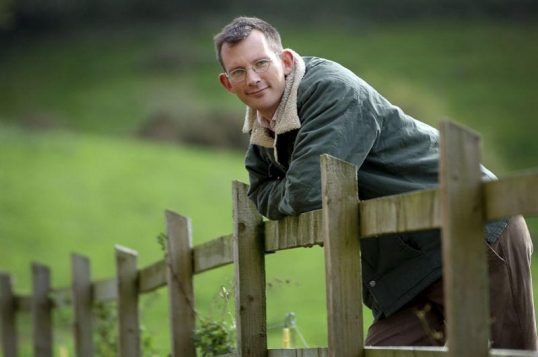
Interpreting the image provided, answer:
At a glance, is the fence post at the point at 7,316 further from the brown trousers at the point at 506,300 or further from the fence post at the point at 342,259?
the fence post at the point at 342,259

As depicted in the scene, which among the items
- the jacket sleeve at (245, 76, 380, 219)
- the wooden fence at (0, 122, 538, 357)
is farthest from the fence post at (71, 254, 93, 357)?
the jacket sleeve at (245, 76, 380, 219)

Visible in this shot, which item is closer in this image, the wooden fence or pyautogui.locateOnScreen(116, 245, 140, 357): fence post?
the wooden fence

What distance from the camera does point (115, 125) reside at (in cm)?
5250

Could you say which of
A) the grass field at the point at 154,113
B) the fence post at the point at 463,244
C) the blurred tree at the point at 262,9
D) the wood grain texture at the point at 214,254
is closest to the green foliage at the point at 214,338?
the grass field at the point at 154,113

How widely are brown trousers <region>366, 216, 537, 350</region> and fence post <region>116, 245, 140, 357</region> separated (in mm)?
3532

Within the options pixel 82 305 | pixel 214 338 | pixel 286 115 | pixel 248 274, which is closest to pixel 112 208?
pixel 82 305

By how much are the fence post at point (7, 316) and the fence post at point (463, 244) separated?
9.23 meters

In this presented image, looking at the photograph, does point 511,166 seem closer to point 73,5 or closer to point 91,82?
point 91,82

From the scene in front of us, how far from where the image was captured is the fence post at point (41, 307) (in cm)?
1093

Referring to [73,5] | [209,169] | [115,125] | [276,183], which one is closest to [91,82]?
[115,125]

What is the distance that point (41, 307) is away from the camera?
1109 centimetres

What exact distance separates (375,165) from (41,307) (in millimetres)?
7078

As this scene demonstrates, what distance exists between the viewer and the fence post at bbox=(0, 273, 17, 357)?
12.1 m

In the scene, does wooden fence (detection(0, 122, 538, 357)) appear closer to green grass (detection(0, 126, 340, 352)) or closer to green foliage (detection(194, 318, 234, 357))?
green foliage (detection(194, 318, 234, 357))
